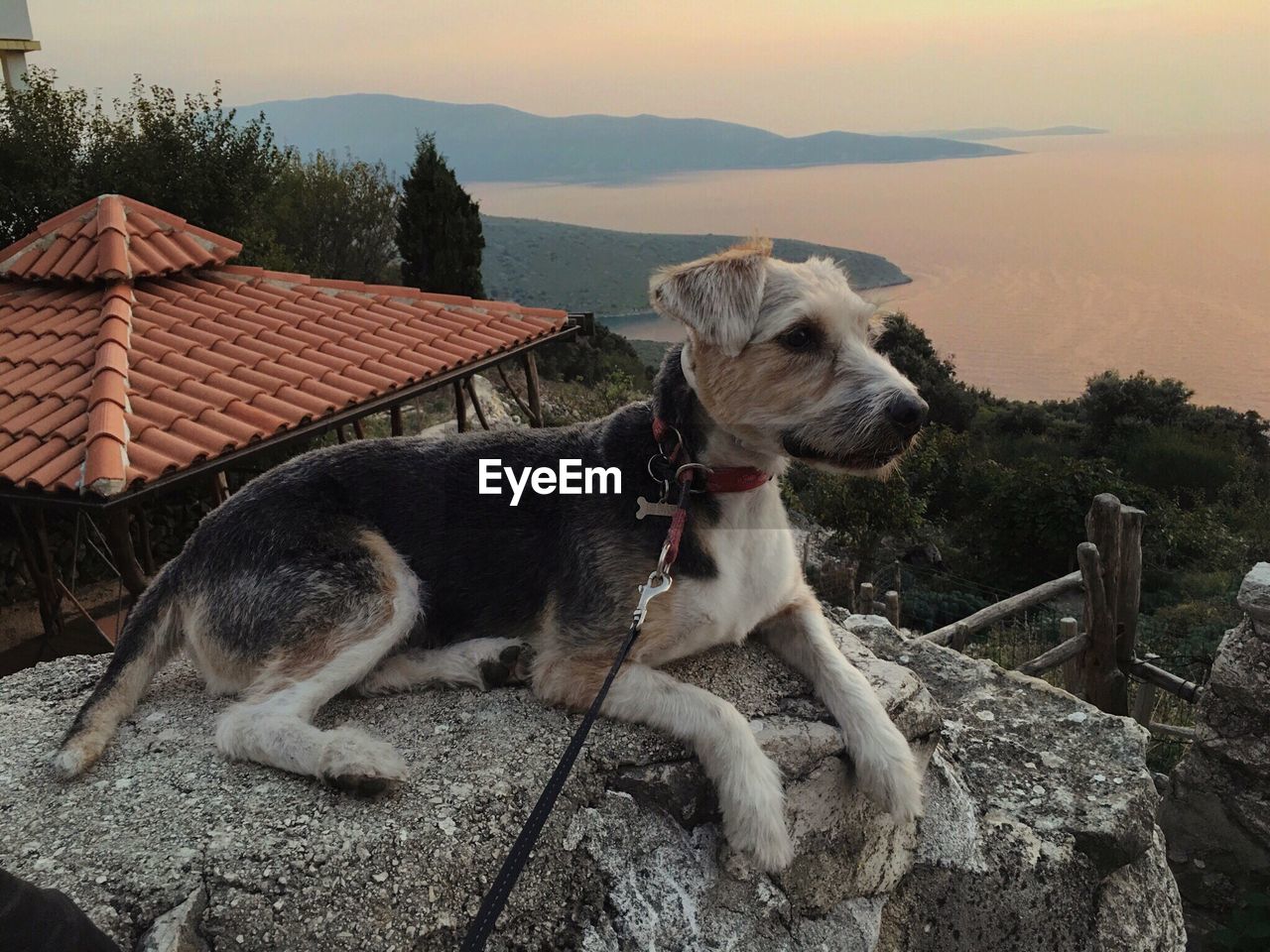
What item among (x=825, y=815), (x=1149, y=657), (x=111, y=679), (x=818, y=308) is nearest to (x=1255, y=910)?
(x=1149, y=657)

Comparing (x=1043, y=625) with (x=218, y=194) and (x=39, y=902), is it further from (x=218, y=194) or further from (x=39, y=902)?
(x=218, y=194)

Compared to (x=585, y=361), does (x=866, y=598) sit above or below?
above

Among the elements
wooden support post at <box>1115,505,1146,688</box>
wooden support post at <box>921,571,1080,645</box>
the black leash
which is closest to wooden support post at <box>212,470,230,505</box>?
the black leash

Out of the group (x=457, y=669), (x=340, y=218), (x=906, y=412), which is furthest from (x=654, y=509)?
(x=340, y=218)

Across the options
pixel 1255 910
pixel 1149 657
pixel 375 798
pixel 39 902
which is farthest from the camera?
pixel 1149 657

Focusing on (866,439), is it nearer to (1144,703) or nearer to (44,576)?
(1144,703)

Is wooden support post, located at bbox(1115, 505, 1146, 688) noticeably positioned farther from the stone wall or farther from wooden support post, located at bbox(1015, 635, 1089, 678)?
the stone wall
